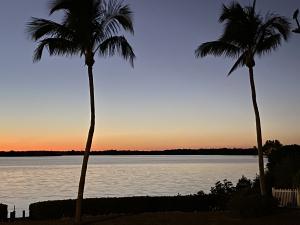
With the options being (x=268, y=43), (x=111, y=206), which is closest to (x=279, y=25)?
(x=268, y=43)

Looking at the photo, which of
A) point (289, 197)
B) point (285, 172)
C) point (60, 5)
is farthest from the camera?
point (285, 172)

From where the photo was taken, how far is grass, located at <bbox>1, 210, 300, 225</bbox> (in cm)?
1884

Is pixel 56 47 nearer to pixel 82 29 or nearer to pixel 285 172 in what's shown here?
pixel 82 29

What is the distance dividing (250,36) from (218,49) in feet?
5.15

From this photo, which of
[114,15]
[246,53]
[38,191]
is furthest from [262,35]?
[38,191]

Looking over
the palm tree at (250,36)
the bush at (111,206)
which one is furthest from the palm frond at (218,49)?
the bush at (111,206)

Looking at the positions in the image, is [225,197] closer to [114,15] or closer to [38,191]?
[114,15]

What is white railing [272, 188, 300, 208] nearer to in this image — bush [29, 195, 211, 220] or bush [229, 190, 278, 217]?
bush [29, 195, 211, 220]

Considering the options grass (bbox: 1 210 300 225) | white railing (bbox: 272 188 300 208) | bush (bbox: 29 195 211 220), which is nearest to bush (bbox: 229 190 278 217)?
grass (bbox: 1 210 300 225)

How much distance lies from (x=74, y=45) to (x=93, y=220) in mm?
6423

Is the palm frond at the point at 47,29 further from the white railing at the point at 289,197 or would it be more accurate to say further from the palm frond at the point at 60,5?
the white railing at the point at 289,197

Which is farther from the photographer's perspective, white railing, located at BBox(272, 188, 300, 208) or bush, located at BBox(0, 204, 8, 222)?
white railing, located at BBox(272, 188, 300, 208)

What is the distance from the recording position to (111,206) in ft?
74.9

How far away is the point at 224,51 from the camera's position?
23.1 m
